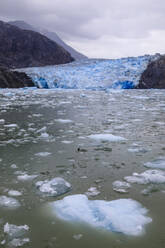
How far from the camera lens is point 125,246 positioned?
3.77ft

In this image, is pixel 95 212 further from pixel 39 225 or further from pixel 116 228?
pixel 39 225

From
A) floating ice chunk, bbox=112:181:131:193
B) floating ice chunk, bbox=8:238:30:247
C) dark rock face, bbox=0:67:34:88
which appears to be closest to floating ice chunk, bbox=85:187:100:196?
floating ice chunk, bbox=112:181:131:193

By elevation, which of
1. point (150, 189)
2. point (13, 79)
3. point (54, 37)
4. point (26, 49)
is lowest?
point (150, 189)

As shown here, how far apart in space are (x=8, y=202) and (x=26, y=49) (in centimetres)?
5661

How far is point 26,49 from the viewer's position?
179ft

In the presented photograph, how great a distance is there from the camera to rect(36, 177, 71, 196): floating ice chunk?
1690 mm

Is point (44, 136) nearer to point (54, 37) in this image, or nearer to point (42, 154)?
point (42, 154)

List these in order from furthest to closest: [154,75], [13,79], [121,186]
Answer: [154,75] → [13,79] → [121,186]

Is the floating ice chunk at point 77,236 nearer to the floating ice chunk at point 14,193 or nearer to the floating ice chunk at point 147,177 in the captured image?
the floating ice chunk at point 14,193

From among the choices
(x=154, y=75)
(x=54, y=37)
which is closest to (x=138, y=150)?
(x=154, y=75)

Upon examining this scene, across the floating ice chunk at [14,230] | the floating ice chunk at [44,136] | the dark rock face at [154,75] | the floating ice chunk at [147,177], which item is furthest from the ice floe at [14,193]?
the dark rock face at [154,75]

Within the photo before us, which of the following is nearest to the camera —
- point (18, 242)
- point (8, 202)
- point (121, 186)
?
point (18, 242)

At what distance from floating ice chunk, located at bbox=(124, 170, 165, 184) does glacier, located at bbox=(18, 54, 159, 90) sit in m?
18.2

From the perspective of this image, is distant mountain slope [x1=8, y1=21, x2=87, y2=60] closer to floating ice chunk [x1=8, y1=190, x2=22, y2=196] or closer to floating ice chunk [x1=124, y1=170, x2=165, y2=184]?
floating ice chunk [x1=124, y1=170, x2=165, y2=184]
